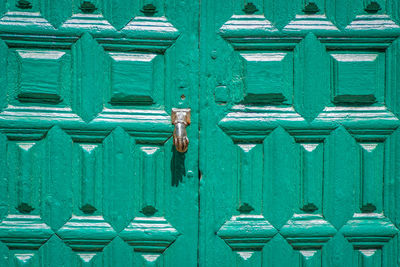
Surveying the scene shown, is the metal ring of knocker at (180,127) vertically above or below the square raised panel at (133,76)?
below

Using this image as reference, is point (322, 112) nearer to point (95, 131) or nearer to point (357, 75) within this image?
point (357, 75)

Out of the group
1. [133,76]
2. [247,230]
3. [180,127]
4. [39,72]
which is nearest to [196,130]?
[180,127]

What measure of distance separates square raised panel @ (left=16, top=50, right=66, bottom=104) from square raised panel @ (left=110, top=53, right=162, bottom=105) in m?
0.21

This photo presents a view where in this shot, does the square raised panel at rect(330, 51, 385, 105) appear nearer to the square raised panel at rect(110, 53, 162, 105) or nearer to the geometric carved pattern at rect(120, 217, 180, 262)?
the square raised panel at rect(110, 53, 162, 105)

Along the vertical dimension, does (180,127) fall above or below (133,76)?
below

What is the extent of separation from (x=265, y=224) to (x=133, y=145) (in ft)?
1.93

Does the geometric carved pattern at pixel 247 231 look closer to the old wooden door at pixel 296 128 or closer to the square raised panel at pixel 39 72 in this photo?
the old wooden door at pixel 296 128

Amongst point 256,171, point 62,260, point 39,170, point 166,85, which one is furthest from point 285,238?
point 39,170

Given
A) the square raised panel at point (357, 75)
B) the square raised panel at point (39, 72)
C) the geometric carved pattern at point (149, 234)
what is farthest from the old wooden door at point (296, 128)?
the square raised panel at point (39, 72)

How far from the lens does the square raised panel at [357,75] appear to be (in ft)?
5.32

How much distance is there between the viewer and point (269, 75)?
64.0 inches

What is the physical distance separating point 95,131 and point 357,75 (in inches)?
40.0

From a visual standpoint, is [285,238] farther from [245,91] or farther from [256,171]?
[245,91]

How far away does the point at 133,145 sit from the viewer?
1626 millimetres
